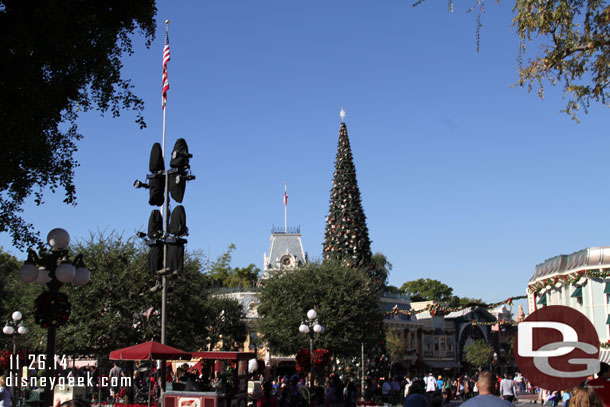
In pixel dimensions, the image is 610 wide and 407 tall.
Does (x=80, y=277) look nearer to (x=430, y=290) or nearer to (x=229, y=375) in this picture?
(x=229, y=375)

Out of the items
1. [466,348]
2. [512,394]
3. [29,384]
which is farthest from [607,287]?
[466,348]

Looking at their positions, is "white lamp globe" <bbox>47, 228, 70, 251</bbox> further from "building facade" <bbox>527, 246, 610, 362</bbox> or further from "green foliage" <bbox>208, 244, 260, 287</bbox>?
"green foliage" <bbox>208, 244, 260, 287</bbox>

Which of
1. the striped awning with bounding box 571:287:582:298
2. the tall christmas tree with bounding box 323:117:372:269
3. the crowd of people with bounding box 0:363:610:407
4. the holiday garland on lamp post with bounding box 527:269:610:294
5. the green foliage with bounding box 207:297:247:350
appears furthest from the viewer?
the green foliage with bounding box 207:297:247:350

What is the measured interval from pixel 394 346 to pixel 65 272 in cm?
5443

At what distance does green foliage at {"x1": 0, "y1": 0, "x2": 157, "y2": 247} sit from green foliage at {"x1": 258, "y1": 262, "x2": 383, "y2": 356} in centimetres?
2929

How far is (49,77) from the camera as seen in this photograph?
10.8 meters

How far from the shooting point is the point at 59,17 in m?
9.44

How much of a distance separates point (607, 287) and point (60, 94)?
1795 cm

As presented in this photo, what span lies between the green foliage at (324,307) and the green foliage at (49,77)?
2929 cm

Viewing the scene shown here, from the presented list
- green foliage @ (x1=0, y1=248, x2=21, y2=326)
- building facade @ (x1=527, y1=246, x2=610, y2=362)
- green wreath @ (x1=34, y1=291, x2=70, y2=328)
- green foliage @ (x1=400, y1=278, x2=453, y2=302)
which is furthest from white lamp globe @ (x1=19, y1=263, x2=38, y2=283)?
green foliage @ (x1=400, y1=278, x2=453, y2=302)

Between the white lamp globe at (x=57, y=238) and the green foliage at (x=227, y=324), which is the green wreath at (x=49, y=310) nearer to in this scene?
the white lamp globe at (x=57, y=238)

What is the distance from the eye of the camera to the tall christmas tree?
47.3 m

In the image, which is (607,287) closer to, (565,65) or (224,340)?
(565,65)

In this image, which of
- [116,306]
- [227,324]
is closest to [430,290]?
[227,324]
